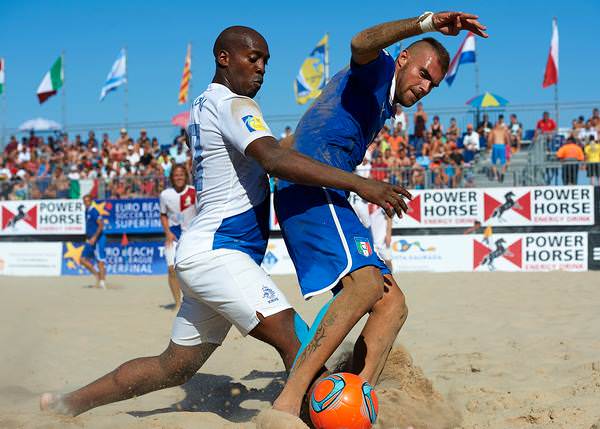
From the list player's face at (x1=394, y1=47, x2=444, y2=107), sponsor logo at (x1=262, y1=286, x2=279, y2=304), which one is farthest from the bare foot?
player's face at (x1=394, y1=47, x2=444, y2=107)

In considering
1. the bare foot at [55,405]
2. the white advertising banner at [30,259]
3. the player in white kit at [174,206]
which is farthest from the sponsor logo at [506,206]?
the bare foot at [55,405]

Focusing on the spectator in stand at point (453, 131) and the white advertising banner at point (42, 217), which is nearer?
the white advertising banner at point (42, 217)

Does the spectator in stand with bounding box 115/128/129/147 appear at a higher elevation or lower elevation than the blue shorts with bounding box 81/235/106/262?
higher

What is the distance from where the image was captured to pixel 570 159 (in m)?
15.6

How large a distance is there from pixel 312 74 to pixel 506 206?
847 centimetres

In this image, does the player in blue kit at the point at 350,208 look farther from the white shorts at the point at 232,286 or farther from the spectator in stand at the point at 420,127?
the spectator in stand at the point at 420,127

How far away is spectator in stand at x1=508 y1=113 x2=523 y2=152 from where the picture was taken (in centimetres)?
1742

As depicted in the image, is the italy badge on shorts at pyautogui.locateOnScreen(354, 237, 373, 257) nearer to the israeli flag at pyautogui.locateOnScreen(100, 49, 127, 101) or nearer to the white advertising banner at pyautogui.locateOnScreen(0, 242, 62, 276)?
the white advertising banner at pyautogui.locateOnScreen(0, 242, 62, 276)

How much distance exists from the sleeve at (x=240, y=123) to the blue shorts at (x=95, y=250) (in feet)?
37.7

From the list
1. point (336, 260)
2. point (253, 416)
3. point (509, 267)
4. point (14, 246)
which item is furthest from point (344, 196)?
point (14, 246)

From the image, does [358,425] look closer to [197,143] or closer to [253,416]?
[253,416]

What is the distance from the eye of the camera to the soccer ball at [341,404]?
3234mm

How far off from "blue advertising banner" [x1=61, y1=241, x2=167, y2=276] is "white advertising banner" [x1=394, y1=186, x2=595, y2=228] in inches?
221

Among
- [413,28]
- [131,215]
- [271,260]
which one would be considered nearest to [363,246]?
[413,28]
